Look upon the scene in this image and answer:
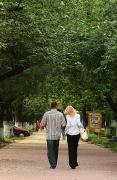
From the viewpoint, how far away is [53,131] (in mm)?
18016

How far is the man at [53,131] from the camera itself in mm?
17938

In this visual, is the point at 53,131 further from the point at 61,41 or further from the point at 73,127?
the point at 61,41

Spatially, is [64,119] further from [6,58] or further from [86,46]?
[6,58]

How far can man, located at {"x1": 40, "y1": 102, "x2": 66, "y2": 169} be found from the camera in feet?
58.9

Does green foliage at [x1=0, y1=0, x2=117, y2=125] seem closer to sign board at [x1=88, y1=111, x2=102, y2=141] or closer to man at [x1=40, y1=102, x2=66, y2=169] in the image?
man at [x1=40, y1=102, x2=66, y2=169]

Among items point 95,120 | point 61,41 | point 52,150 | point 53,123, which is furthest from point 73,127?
point 95,120

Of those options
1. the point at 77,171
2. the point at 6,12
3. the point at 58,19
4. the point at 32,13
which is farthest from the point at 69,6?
the point at 77,171

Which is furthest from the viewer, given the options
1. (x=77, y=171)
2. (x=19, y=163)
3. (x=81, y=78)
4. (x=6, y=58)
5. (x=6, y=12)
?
(x=81, y=78)

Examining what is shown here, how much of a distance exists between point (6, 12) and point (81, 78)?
11.2 metres

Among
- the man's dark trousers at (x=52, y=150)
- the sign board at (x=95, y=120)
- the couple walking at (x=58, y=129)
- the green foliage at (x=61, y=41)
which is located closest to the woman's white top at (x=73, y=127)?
the couple walking at (x=58, y=129)

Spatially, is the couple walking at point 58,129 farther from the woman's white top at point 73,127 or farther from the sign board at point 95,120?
the sign board at point 95,120

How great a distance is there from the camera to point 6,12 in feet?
80.4

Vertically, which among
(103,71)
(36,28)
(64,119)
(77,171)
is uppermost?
(36,28)

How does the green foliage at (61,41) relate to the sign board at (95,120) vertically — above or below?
above
